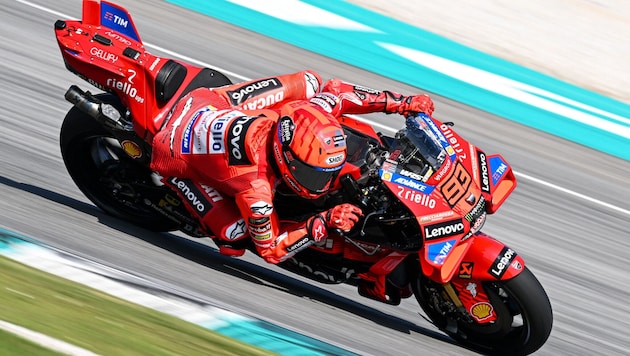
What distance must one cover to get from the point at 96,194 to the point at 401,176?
2.56m

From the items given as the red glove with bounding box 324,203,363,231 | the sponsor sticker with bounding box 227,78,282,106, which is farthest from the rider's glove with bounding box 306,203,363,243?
the sponsor sticker with bounding box 227,78,282,106

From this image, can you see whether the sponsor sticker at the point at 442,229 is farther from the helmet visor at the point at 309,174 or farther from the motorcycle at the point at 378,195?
the helmet visor at the point at 309,174

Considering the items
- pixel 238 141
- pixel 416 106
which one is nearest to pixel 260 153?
pixel 238 141

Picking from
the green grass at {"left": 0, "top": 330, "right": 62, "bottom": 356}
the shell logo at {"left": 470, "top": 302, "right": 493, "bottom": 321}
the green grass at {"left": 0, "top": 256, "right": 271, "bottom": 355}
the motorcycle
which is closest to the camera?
the green grass at {"left": 0, "top": 330, "right": 62, "bottom": 356}

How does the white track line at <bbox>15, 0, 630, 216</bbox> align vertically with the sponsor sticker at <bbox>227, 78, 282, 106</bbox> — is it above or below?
below

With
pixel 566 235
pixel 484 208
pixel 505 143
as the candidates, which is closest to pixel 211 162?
pixel 484 208

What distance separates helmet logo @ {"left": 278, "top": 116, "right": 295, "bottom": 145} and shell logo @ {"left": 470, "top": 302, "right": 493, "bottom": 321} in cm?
157

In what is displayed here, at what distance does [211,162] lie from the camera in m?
5.64

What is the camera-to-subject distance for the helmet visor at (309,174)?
523cm

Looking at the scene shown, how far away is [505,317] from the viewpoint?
5.57 m

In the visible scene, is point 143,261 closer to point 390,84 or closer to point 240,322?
point 240,322

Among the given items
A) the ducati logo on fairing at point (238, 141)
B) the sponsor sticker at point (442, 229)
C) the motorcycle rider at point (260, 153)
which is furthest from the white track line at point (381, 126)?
the ducati logo on fairing at point (238, 141)

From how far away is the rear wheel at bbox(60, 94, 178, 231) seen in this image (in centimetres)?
641

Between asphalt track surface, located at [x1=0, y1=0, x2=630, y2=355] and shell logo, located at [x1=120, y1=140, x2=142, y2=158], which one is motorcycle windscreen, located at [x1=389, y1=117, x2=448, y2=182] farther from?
shell logo, located at [x1=120, y1=140, x2=142, y2=158]
